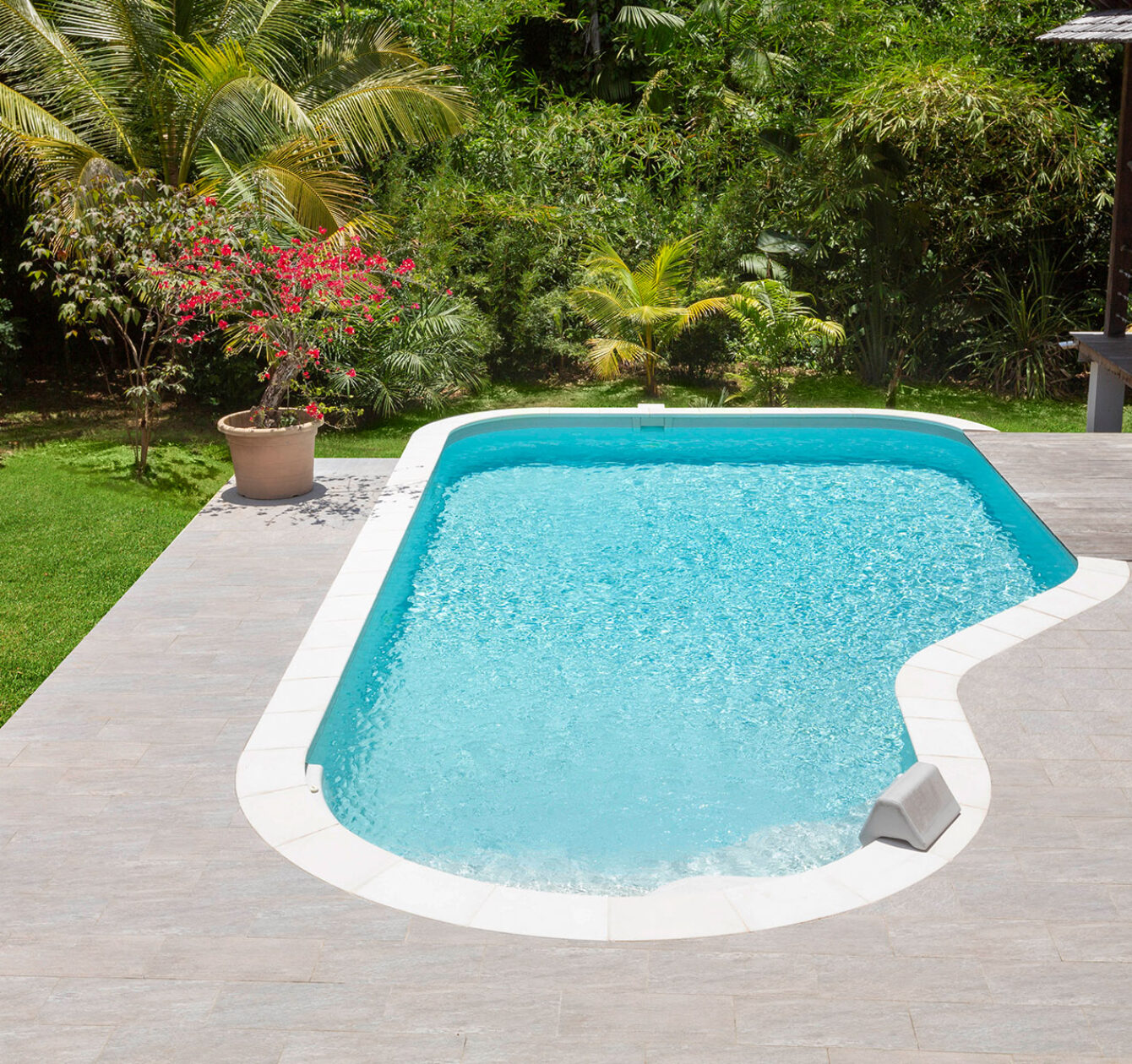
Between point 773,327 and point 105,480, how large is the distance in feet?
22.0

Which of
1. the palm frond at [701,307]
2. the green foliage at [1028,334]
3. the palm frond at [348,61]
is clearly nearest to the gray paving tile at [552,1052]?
the palm frond at [701,307]

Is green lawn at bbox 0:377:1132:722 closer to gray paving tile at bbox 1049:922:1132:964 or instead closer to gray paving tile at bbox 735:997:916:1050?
gray paving tile at bbox 735:997:916:1050

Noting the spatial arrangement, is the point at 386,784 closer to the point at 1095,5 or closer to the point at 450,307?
the point at 450,307

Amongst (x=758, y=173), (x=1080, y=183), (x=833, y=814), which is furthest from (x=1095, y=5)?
Result: (x=833, y=814)

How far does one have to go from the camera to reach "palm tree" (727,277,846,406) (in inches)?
493

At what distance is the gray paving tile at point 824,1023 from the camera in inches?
145

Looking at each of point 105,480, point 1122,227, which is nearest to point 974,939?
point 105,480

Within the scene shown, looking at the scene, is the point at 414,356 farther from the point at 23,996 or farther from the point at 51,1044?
the point at 51,1044

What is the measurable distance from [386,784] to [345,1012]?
205 cm

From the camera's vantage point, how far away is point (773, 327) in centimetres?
1259

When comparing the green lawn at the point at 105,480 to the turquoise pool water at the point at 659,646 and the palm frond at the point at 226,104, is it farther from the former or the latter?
the palm frond at the point at 226,104

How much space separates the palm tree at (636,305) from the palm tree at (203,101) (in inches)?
92.8

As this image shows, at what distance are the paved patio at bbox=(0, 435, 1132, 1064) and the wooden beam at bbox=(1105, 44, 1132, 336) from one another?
6.91 metres

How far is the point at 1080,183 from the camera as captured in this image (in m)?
12.8
